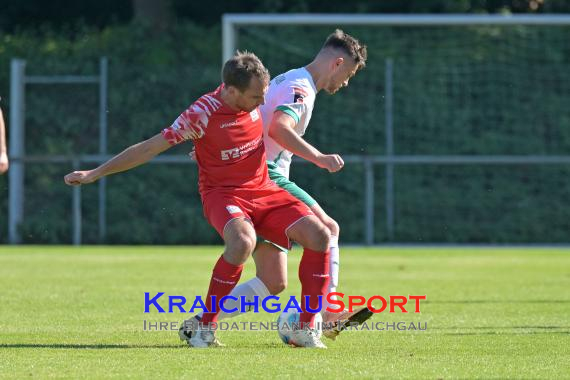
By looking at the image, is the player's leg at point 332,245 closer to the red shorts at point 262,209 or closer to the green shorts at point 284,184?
the green shorts at point 284,184

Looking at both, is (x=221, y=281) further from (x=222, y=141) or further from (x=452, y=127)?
(x=452, y=127)

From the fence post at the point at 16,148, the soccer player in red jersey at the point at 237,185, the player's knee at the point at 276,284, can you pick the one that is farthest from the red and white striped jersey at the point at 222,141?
the fence post at the point at 16,148

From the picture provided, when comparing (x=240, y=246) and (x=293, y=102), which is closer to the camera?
(x=240, y=246)

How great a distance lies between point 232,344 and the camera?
750 centimetres

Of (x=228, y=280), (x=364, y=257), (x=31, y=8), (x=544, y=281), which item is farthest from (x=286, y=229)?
(x=31, y=8)

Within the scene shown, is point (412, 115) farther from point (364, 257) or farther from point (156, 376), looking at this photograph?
point (156, 376)

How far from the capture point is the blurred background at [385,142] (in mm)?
21250

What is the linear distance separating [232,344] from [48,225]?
14.5m

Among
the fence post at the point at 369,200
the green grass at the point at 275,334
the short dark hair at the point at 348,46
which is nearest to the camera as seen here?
the green grass at the point at 275,334

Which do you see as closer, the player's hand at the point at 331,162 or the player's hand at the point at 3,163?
the player's hand at the point at 331,162

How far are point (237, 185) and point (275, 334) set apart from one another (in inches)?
50.1

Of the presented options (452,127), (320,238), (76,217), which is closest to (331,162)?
(320,238)

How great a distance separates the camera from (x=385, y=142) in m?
21.6

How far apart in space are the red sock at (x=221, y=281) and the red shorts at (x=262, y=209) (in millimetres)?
185
